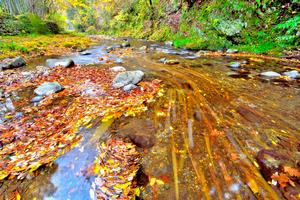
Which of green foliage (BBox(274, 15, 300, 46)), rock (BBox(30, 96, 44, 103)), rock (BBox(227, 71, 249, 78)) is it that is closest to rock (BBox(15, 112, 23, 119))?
rock (BBox(30, 96, 44, 103))

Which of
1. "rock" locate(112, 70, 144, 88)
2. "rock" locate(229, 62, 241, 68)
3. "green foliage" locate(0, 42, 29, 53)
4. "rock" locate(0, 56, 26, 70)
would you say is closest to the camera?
"rock" locate(112, 70, 144, 88)

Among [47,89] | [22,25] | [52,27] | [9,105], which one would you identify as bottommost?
[52,27]

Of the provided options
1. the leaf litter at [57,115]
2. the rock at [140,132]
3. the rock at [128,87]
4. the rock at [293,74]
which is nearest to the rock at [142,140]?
the rock at [140,132]

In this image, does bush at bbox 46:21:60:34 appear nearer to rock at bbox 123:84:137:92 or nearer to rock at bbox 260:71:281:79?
rock at bbox 123:84:137:92

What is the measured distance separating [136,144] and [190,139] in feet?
2.58

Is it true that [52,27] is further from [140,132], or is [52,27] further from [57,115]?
[140,132]

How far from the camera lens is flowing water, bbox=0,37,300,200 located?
76.7 inches

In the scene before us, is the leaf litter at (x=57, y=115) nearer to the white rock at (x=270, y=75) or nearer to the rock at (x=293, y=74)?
the white rock at (x=270, y=75)

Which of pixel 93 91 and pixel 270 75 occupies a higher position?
pixel 270 75

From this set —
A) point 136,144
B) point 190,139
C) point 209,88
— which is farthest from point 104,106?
point 209,88

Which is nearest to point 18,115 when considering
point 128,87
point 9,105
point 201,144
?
point 9,105

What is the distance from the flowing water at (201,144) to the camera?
195 cm

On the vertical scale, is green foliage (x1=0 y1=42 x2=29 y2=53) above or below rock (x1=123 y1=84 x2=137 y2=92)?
below

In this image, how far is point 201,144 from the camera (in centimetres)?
254
